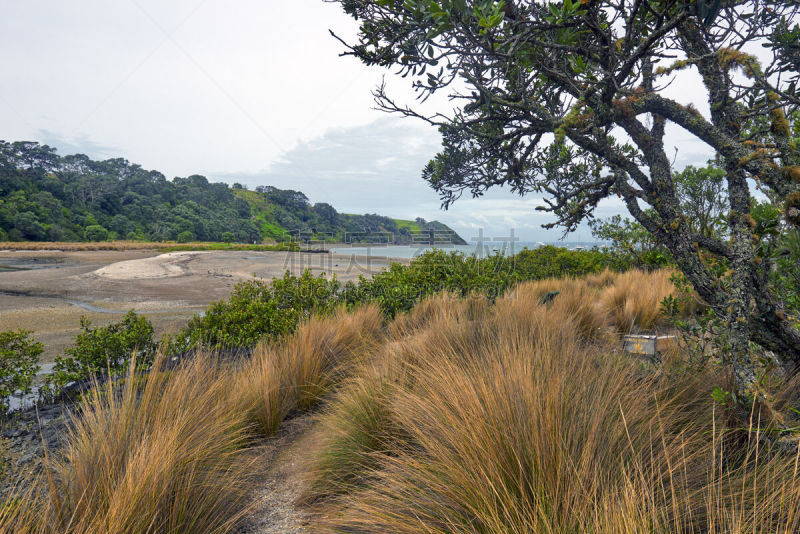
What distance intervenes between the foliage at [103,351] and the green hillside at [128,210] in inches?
2126

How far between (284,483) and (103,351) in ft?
12.2

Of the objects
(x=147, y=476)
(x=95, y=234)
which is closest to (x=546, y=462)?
(x=147, y=476)

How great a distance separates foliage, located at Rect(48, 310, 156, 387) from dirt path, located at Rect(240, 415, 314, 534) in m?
2.34

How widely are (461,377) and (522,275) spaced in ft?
34.3

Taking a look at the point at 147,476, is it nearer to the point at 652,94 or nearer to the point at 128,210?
the point at 652,94

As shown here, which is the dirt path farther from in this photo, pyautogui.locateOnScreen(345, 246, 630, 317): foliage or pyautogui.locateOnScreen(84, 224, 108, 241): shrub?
pyautogui.locateOnScreen(84, 224, 108, 241): shrub

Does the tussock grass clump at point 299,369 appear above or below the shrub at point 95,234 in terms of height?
below

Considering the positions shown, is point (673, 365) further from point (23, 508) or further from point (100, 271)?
point (100, 271)

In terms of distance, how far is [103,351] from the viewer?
4.77m

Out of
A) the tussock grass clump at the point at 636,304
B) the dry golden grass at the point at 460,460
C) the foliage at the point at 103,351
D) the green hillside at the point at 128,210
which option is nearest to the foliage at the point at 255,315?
the foliage at the point at 103,351

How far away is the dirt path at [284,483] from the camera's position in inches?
88.4

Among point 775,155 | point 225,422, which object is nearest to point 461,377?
point 225,422

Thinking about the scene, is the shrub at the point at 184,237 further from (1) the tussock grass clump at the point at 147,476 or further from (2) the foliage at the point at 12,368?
(1) the tussock grass clump at the point at 147,476

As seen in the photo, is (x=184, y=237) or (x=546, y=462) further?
(x=184, y=237)
